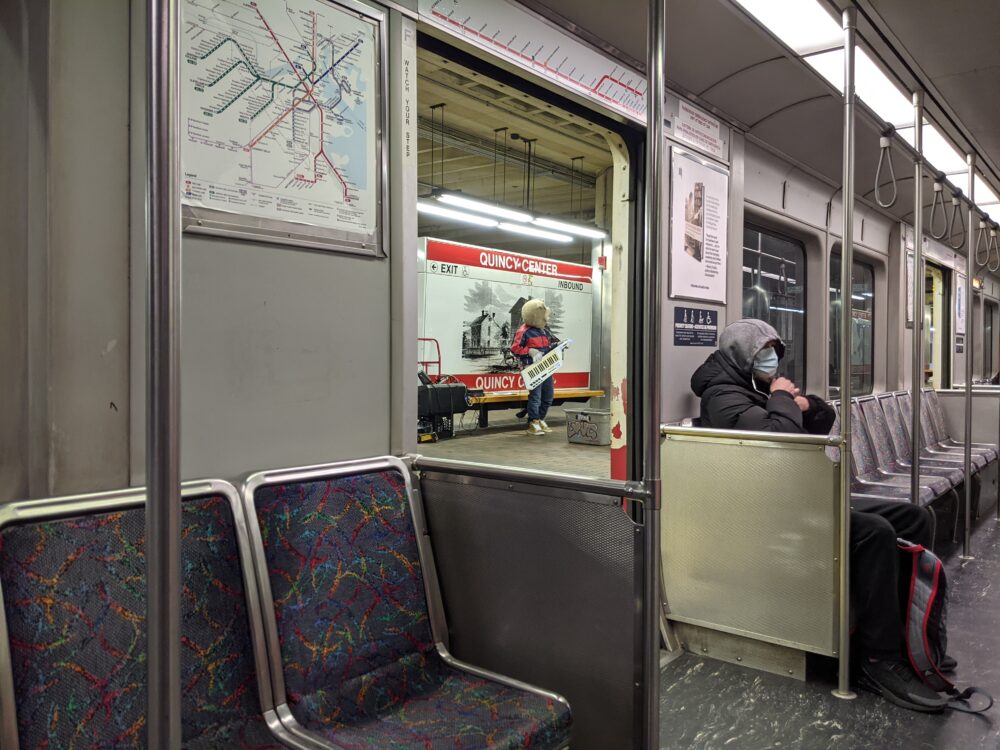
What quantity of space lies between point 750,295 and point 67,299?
4.59 m

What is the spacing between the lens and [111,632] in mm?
1438

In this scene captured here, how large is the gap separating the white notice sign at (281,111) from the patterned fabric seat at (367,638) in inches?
29.7

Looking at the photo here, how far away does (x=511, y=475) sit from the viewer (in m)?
1.88

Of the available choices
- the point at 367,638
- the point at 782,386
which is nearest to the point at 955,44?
the point at 782,386

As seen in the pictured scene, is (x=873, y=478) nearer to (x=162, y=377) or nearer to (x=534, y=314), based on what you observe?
(x=162, y=377)

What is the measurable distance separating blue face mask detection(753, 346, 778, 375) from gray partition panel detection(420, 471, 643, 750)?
2.12m

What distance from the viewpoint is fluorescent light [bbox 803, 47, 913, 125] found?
334 cm

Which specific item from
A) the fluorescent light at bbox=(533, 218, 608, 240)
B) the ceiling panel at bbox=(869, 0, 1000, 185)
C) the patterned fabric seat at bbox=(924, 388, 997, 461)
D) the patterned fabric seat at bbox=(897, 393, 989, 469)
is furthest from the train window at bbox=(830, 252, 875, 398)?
the ceiling panel at bbox=(869, 0, 1000, 185)

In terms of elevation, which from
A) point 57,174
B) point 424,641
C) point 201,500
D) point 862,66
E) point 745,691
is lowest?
point 745,691

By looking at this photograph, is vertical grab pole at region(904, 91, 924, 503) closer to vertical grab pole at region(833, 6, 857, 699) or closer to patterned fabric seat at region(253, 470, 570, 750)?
vertical grab pole at region(833, 6, 857, 699)

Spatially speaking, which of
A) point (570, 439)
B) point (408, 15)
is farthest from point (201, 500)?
point (570, 439)

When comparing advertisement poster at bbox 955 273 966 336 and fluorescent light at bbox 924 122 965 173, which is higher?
fluorescent light at bbox 924 122 965 173

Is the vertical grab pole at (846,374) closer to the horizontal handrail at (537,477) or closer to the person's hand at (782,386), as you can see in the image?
the person's hand at (782,386)

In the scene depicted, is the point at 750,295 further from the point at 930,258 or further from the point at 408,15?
the point at 930,258
